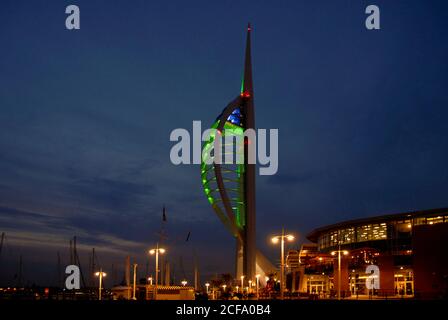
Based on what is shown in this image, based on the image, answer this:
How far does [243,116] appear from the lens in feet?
222

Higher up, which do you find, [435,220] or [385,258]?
[435,220]

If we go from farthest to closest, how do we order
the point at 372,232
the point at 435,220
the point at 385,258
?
the point at 372,232
the point at 385,258
the point at 435,220

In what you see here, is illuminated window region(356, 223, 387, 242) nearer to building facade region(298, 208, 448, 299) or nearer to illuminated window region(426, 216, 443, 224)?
building facade region(298, 208, 448, 299)

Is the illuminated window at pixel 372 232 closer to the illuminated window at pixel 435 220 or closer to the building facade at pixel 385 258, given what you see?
the building facade at pixel 385 258

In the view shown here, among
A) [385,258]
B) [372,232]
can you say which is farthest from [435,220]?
[372,232]

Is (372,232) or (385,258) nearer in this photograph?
(385,258)

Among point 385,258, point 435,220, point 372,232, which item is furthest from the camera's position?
point 372,232

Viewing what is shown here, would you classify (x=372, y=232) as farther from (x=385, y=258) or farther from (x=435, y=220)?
(x=435, y=220)

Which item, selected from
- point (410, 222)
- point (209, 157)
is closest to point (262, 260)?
point (209, 157)

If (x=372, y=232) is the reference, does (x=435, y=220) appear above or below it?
above

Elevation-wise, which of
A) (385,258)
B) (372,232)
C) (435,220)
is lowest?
(385,258)

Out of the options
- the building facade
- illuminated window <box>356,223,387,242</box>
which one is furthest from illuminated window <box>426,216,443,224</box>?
illuminated window <box>356,223,387,242</box>
